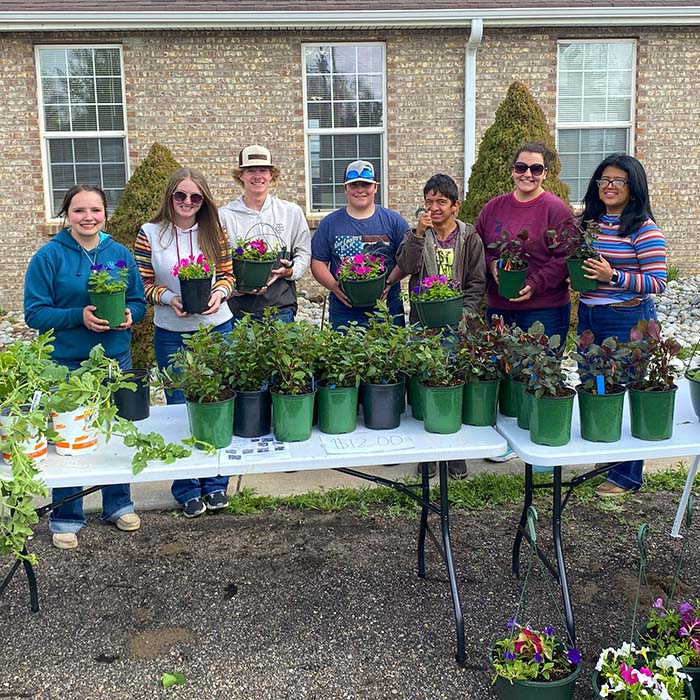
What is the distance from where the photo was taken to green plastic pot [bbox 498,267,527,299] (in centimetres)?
378

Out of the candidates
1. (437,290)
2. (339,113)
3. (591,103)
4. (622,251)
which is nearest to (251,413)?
(437,290)

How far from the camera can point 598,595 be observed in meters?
3.31

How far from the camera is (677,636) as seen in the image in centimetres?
259

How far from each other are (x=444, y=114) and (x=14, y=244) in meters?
5.53

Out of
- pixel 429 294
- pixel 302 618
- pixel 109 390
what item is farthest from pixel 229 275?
pixel 302 618

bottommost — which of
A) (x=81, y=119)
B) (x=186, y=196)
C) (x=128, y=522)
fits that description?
(x=128, y=522)

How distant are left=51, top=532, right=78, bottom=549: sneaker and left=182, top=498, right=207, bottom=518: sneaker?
58 centimetres

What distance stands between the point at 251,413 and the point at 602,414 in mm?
1240

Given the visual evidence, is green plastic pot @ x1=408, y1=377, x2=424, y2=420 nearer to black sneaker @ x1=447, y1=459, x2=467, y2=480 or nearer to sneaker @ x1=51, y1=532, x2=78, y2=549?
black sneaker @ x1=447, y1=459, x2=467, y2=480

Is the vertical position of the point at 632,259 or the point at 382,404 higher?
the point at 632,259

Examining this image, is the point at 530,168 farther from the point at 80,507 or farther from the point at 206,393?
the point at 80,507

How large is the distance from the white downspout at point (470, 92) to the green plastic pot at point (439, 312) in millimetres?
6180

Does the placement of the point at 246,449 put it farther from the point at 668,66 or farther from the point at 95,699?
the point at 668,66

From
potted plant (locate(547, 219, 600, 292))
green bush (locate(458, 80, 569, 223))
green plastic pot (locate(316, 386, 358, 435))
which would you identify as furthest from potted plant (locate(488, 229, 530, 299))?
green bush (locate(458, 80, 569, 223))
